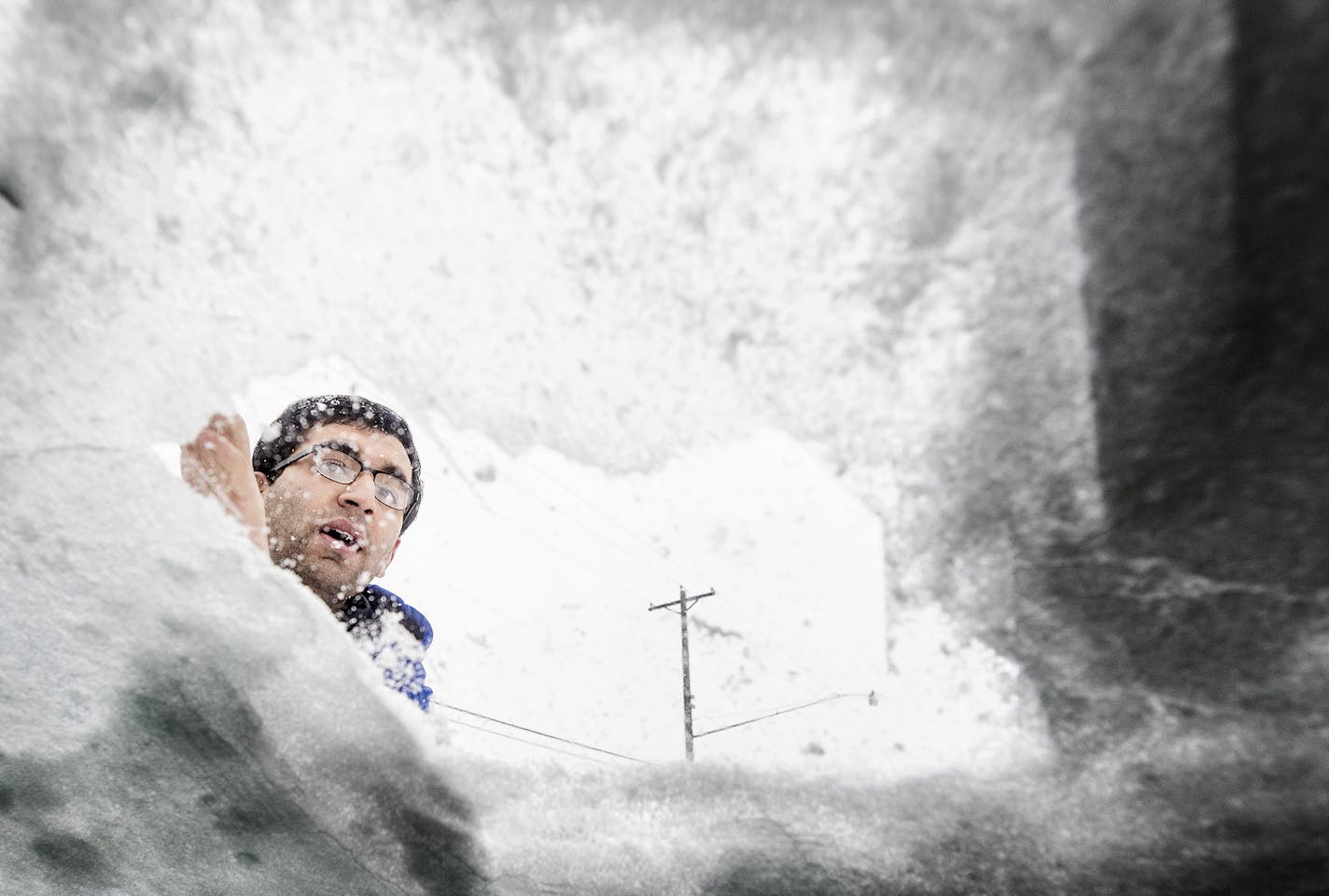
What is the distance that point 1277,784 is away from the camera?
4.49ft

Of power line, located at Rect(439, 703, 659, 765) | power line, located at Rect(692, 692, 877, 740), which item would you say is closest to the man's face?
power line, located at Rect(439, 703, 659, 765)

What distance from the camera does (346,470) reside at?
2367 millimetres

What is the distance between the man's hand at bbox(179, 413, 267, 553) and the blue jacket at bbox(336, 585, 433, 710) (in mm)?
501

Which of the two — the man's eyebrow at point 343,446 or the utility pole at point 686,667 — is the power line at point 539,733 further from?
the man's eyebrow at point 343,446

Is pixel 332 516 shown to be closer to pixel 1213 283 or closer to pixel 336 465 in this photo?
pixel 336 465

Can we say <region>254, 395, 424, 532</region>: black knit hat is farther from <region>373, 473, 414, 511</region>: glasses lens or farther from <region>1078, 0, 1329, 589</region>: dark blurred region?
<region>1078, 0, 1329, 589</region>: dark blurred region

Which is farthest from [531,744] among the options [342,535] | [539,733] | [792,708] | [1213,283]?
[1213,283]

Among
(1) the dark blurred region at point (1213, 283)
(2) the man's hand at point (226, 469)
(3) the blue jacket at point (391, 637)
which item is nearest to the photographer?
(1) the dark blurred region at point (1213, 283)

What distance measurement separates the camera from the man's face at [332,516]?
2213mm

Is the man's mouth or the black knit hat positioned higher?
the black knit hat

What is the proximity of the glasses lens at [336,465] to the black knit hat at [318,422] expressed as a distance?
0.09 meters

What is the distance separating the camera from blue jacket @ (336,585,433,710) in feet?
6.48

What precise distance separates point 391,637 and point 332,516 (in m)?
0.44

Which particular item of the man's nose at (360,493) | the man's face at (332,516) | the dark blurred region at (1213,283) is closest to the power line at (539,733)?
the man's face at (332,516)
